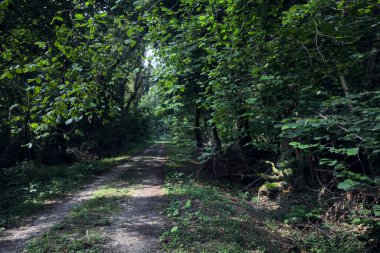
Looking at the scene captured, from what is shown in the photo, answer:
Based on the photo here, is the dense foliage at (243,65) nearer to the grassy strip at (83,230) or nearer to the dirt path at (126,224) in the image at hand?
the grassy strip at (83,230)

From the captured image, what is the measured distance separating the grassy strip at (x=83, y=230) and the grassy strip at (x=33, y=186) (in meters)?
1.73

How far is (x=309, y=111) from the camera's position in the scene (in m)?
4.96

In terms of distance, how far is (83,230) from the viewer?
7059 millimetres

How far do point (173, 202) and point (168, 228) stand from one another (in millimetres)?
2274

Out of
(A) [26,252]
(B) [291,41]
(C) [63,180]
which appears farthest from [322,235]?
(C) [63,180]

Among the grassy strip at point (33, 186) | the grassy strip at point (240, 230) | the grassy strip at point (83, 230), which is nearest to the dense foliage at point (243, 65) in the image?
the grassy strip at point (240, 230)

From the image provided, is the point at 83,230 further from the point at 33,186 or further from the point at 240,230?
the point at 33,186

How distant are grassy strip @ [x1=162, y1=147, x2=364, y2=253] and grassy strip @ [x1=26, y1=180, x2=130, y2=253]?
1.57 metres

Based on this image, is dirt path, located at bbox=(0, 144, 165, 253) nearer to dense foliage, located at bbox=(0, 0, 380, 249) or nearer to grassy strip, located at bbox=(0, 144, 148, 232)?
grassy strip, located at bbox=(0, 144, 148, 232)

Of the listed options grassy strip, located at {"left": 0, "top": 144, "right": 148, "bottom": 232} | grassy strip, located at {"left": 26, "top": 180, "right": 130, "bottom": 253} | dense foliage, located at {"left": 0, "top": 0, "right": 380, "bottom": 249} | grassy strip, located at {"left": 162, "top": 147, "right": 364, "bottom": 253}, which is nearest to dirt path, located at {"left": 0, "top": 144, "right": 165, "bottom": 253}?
grassy strip, located at {"left": 26, "top": 180, "right": 130, "bottom": 253}

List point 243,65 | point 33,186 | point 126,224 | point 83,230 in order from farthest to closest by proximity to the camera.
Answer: point 33,186, point 126,224, point 83,230, point 243,65

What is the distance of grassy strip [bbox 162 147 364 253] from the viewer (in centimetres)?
632

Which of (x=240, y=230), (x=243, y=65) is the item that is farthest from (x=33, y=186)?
(x=243, y=65)

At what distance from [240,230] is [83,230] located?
3.69 metres
